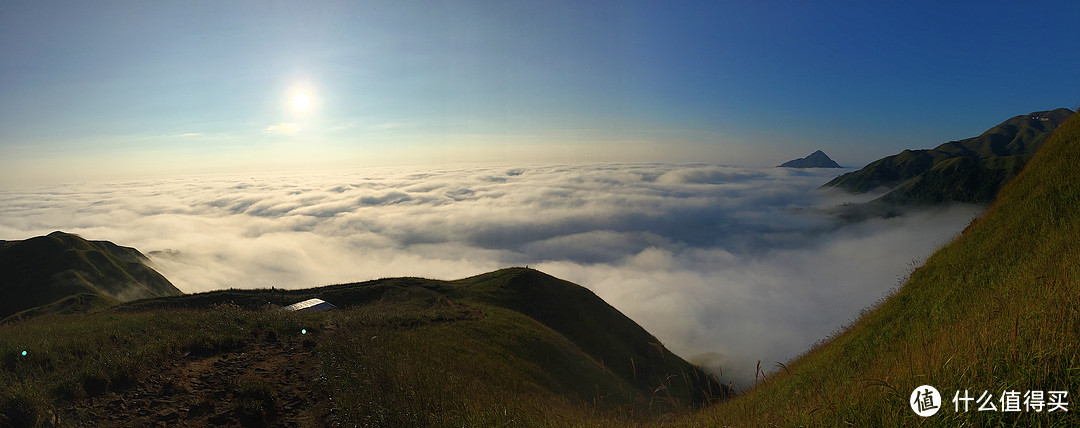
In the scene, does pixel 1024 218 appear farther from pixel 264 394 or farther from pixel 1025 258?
pixel 264 394

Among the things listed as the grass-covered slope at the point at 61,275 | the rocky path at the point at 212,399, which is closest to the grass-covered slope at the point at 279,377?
the rocky path at the point at 212,399

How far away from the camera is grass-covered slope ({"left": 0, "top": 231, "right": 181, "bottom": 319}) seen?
7969 centimetres

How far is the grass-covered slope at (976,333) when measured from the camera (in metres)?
3.68

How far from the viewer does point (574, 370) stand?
26281mm

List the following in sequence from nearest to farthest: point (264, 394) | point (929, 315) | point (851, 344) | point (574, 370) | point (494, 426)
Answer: point (494, 426)
point (264, 394)
point (929, 315)
point (851, 344)
point (574, 370)

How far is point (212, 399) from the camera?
30.1ft

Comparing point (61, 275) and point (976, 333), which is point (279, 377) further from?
Answer: point (61, 275)

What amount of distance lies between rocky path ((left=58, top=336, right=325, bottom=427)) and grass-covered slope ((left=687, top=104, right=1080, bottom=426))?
8554mm

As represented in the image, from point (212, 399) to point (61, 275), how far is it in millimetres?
120153

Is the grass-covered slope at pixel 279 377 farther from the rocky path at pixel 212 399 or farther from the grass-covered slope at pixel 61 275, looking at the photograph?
the grass-covered slope at pixel 61 275

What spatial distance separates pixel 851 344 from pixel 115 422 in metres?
19.6

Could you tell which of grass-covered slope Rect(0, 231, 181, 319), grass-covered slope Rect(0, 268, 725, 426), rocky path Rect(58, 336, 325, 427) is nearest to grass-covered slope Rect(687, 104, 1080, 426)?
grass-covered slope Rect(0, 268, 725, 426)

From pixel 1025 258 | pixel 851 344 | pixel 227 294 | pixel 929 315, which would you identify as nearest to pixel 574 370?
pixel 851 344

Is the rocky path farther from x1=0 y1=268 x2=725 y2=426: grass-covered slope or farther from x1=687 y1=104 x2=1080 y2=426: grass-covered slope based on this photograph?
x1=687 y1=104 x2=1080 y2=426: grass-covered slope
